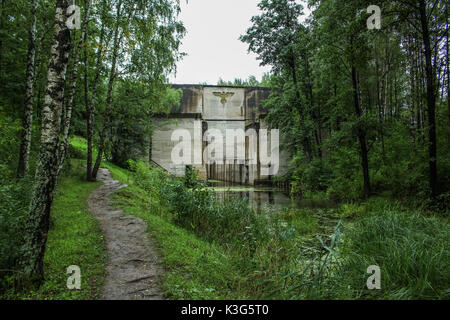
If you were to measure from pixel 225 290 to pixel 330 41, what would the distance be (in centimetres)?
896

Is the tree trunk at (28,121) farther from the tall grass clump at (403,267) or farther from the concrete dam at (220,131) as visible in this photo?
the concrete dam at (220,131)

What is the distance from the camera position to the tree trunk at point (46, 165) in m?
2.57

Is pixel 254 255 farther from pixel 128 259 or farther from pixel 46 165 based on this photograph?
pixel 46 165

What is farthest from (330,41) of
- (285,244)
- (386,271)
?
(386,271)

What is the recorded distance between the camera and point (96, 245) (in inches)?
154

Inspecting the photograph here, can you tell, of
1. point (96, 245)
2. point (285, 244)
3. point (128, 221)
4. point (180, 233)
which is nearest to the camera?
point (96, 245)

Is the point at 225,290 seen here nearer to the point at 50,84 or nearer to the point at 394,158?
the point at 50,84

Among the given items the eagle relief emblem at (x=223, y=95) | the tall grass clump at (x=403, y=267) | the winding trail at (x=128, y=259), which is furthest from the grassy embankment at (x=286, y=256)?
the eagle relief emblem at (x=223, y=95)

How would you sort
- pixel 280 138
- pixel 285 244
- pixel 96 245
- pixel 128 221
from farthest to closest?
pixel 280 138 → pixel 128 221 → pixel 285 244 → pixel 96 245

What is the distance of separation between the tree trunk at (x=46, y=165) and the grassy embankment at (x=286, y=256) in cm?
143

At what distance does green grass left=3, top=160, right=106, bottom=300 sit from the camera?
2.58 m

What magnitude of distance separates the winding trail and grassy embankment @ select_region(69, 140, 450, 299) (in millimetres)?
176

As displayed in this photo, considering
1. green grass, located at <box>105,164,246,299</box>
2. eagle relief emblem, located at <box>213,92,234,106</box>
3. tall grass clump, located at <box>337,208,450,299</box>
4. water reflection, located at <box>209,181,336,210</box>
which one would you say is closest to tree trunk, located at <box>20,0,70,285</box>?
green grass, located at <box>105,164,246,299</box>

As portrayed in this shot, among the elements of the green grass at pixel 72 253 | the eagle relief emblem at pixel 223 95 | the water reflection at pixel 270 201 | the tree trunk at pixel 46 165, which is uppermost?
the eagle relief emblem at pixel 223 95
